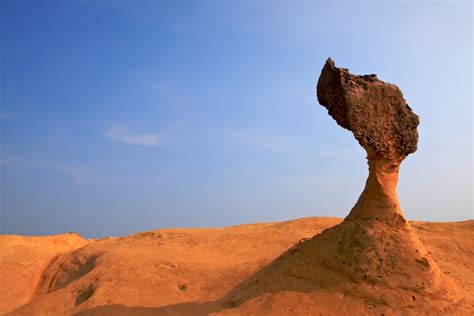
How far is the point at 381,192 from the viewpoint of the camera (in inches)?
262

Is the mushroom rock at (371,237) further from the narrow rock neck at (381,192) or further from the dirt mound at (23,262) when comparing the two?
the dirt mound at (23,262)

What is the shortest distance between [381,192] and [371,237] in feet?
2.48

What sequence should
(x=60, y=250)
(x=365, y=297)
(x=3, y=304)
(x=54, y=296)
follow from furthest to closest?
1. (x=60, y=250)
2. (x=3, y=304)
3. (x=54, y=296)
4. (x=365, y=297)

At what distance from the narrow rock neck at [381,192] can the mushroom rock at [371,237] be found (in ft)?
0.05

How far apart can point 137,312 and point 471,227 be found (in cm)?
1003

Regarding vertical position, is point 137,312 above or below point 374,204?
below

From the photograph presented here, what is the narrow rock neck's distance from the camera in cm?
663

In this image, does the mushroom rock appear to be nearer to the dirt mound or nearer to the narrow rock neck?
the narrow rock neck

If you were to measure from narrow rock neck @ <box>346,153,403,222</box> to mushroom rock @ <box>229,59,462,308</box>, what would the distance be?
0.02m

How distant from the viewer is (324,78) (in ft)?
23.2

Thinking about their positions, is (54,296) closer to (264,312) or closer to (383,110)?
(264,312)

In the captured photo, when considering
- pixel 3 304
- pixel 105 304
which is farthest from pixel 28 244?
pixel 105 304

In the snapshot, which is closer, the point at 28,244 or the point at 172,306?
the point at 172,306

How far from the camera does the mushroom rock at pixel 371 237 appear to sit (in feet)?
20.0
